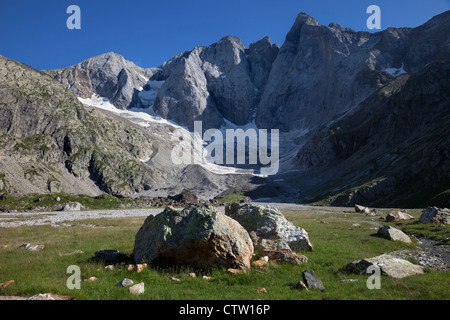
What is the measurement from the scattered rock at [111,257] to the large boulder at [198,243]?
1161mm

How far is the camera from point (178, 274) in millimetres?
14453

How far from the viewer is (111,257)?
1722cm

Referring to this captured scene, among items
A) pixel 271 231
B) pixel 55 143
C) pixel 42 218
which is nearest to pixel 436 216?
pixel 271 231

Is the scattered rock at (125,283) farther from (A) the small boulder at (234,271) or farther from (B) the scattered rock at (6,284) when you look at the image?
(A) the small boulder at (234,271)

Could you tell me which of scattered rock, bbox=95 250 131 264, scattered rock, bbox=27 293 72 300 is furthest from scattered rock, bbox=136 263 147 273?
scattered rock, bbox=27 293 72 300

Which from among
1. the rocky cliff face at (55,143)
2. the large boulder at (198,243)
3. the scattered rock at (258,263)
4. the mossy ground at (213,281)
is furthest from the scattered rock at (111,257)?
the rocky cliff face at (55,143)

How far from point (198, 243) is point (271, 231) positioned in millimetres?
7069

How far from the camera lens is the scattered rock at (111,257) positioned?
16.9 metres

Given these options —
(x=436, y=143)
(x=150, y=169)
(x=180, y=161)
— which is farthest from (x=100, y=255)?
(x=180, y=161)

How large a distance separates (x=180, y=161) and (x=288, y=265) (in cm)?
17129

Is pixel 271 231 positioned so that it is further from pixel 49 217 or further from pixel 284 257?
pixel 49 217
